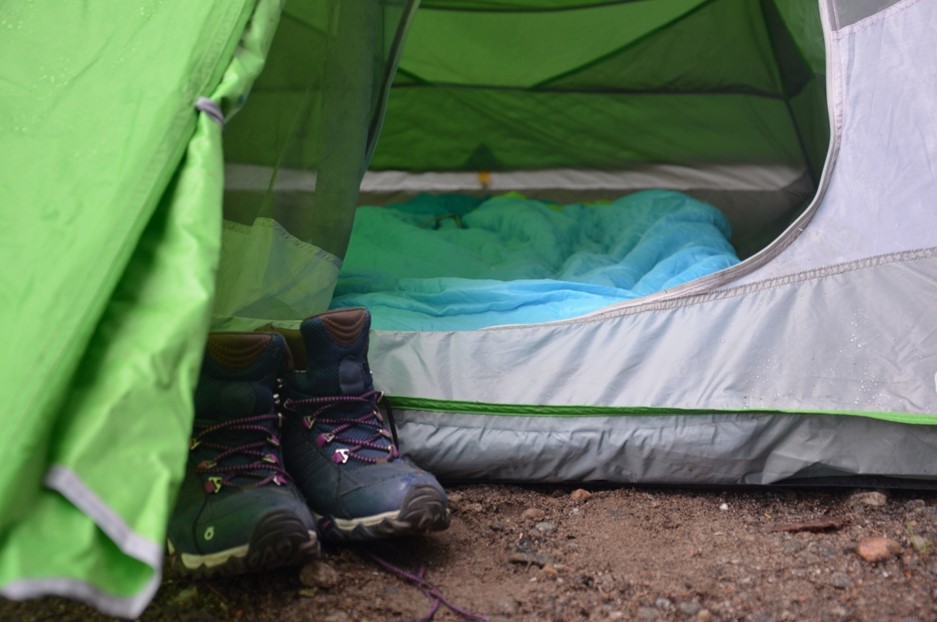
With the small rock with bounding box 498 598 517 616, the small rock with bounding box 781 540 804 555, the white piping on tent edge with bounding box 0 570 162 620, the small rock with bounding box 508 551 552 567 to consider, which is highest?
the white piping on tent edge with bounding box 0 570 162 620

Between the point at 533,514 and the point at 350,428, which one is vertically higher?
the point at 350,428

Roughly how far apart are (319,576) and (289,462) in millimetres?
183

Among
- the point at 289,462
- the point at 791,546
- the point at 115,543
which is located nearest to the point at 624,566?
the point at 791,546

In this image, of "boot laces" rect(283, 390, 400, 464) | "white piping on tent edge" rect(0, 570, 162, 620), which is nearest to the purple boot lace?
"boot laces" rect(283, 390, 400, 464)

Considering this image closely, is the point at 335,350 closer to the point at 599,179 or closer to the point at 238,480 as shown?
the point at 238,480

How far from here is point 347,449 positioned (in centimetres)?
127

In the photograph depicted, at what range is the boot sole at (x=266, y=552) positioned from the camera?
1093mm

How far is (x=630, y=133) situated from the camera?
8.39 feet

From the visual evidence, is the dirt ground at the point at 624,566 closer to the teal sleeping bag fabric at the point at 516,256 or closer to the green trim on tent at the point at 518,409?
the green trim on tent at the point at 518,409

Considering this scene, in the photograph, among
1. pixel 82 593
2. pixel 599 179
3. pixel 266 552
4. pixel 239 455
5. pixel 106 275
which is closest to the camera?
pixel 82 593

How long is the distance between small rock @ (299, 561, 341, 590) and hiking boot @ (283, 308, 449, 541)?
0.05 m

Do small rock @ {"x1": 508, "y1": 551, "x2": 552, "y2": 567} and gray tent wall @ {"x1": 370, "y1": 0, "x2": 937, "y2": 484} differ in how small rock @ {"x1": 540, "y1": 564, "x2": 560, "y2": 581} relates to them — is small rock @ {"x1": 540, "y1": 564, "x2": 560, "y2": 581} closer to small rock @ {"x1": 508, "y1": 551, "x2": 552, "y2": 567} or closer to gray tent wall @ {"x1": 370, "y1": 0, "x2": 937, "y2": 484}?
small rock @ {"x1": 508, "y1": 551, "x2": 552, "y2": 567}

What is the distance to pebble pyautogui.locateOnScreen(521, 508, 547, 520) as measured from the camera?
1396 mm

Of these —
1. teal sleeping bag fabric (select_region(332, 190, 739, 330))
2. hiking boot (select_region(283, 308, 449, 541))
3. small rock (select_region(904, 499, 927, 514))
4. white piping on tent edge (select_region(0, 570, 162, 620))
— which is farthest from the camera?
teal sleeping bag fabric (select_region(332, 190, 739, 330))
